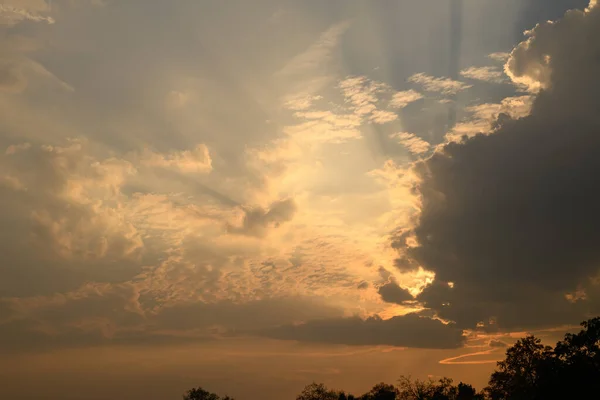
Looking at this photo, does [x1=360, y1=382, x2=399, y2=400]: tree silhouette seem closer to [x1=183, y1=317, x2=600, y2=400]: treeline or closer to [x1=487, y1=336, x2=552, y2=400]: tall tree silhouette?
[x1=183, y1=317, x2=600, y2=400]: treeline

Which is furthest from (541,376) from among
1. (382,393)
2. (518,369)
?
(382,393)

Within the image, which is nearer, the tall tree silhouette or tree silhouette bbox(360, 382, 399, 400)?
the tall tree silhouette

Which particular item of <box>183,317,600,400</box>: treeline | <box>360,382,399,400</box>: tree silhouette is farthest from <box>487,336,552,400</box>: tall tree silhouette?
<box>360,382,399,400</box>: tree silhouette

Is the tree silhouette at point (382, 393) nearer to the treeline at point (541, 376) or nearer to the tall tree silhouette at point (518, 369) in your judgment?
the treeline at point (541, 376)

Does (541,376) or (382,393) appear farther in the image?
(382,393)

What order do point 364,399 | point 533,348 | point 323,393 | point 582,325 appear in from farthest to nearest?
point 323,393, point 364,399, point 533,348, point 582,325

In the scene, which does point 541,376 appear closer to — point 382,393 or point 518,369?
point 518,369

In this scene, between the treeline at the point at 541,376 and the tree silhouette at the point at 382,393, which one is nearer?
the treeline at the point at 541,376

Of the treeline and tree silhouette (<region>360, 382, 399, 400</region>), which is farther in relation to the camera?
tree silhouette (<region>360, 382, 399, 400</region>)

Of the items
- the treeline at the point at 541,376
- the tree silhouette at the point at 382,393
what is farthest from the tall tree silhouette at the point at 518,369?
the tree silhouette at the point at 382,393

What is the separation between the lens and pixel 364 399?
174 metres

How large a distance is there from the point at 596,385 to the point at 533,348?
3782 centimetres

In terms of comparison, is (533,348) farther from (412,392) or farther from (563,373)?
(412,392)

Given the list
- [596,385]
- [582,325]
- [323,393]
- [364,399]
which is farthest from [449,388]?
[596,385]
